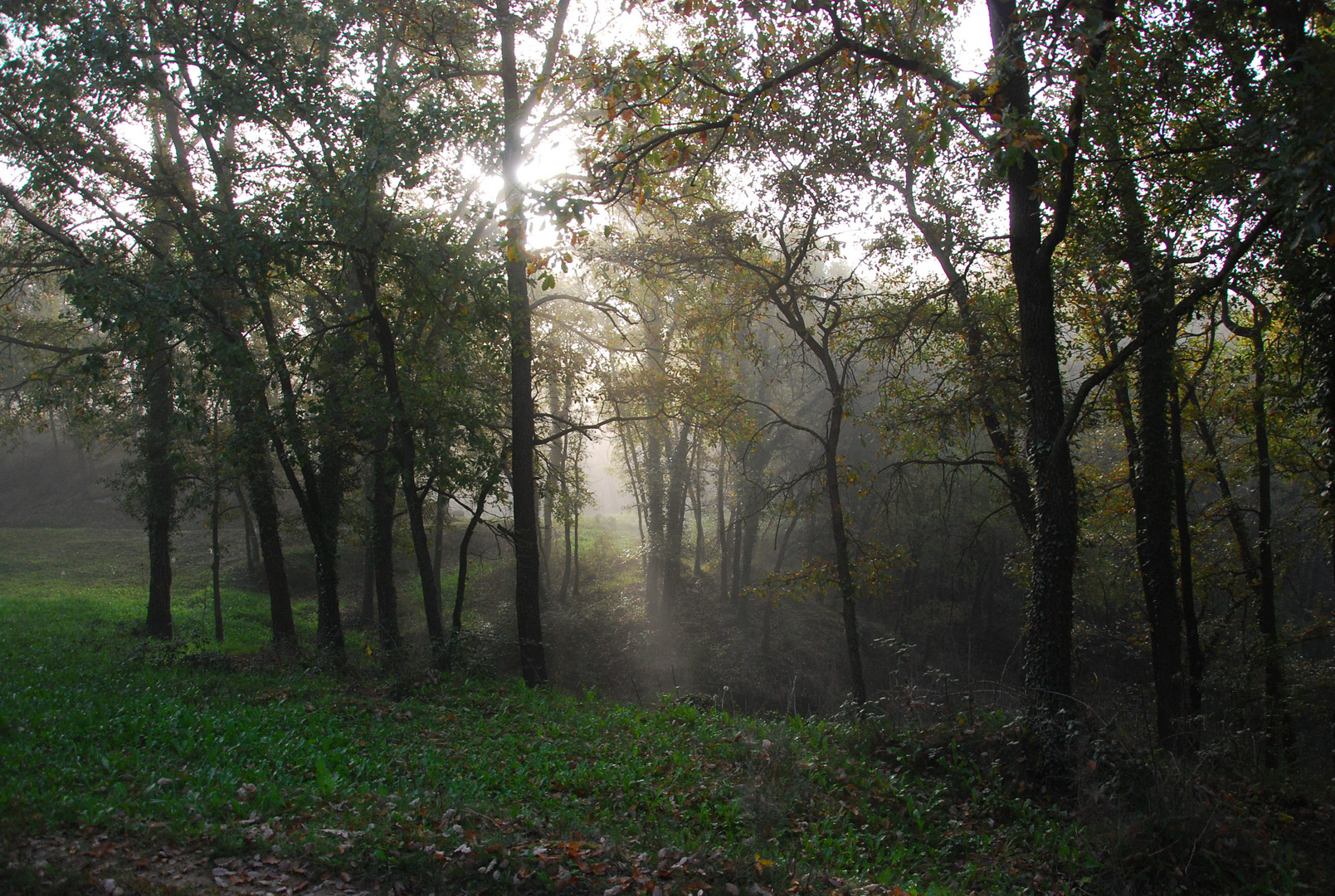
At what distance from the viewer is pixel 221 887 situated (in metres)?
4.45

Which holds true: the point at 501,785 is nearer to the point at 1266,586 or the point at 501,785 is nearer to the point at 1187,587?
the point at 1187,587

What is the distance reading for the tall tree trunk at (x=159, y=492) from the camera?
54.8ft

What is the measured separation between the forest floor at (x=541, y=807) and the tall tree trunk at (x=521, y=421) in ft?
9.60

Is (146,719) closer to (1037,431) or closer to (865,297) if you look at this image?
(1037,431)

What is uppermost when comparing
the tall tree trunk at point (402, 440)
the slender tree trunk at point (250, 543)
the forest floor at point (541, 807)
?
the tall tree trunk at point (402, 440)

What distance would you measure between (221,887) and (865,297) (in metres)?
11.5

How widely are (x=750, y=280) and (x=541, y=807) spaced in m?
9.67

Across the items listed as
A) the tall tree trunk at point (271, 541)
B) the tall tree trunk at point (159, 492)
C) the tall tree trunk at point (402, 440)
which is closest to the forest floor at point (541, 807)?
the tall tree trunk at point (402, 440)

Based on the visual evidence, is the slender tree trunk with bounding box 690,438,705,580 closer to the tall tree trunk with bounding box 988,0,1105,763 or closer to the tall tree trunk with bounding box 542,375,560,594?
the tall tree trunk with bounding box 542,375,560,594

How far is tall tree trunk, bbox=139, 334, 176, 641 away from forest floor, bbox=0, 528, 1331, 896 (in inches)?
286

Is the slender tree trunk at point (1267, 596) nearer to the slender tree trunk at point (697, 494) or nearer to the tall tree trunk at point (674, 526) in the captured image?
the slender tree trunk at point (697, 494)

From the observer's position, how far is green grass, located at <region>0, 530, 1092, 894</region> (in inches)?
203

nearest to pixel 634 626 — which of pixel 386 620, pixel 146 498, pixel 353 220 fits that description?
pixel 386 620

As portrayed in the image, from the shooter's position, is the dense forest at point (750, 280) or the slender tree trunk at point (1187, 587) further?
the slender tree trunk at point (1187, 587)
